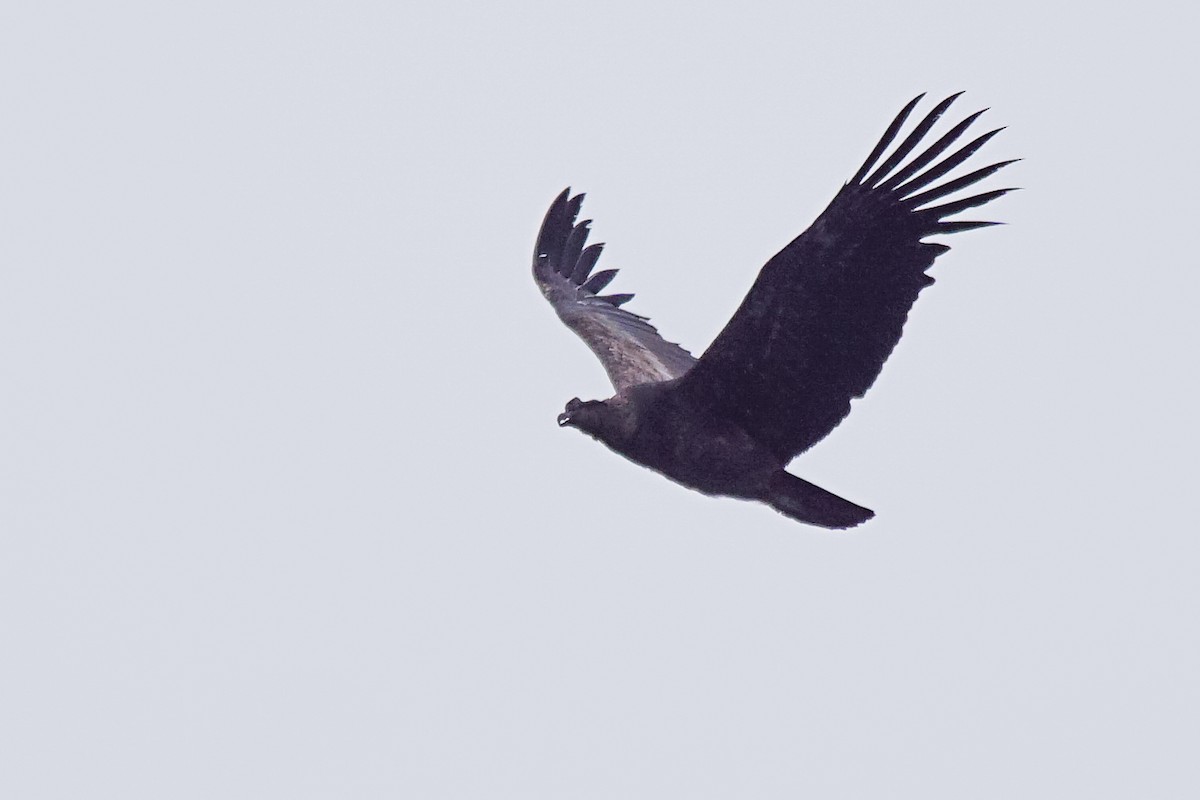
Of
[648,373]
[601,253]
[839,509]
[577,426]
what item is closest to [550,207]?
[601,253]

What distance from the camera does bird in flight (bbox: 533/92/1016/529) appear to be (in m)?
10.6

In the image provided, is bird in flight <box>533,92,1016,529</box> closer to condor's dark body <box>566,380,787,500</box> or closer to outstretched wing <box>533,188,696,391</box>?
condor's dark body <box>566,380,787,500</box>

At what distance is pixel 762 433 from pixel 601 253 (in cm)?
443

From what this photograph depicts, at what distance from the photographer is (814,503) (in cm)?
1173

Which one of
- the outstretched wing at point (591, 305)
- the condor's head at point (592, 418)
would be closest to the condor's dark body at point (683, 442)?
the condor's head at point (592, 418)

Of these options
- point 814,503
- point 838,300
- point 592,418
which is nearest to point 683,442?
point 592,418

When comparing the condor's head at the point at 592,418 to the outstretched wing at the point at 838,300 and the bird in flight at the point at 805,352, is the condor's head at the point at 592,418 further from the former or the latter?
the outstretched wing at the point at 838,300

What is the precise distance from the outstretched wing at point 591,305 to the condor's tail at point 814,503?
1.88 metres

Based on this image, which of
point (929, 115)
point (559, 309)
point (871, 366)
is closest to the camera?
point (929, 115)

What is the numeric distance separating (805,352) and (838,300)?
44 centimetres

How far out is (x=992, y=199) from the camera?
34.4 ft

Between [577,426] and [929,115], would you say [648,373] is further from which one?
[929,115]

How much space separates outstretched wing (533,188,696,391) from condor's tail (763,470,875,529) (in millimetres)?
1884

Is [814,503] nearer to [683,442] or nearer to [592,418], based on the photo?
[683,442]
